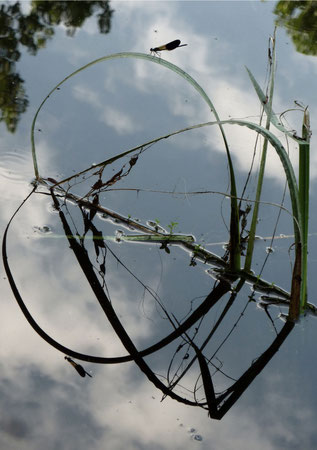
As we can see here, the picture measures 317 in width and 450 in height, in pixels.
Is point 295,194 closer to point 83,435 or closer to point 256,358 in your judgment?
point 256,358

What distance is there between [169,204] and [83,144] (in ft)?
1.64

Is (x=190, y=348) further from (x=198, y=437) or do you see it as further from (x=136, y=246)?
(x=136, y=246)

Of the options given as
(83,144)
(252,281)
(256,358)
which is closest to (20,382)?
(256,358)

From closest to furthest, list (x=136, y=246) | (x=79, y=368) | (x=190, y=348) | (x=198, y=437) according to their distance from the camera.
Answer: (x=198, y=437) → (x=79, y=368) → (x=190, y=348) → (x=136, y=246)

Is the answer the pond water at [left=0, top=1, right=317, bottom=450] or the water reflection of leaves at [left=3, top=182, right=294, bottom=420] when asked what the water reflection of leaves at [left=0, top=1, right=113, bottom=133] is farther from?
the water reflection of leaves at [left=3, top=182, right=294, bottom=420]

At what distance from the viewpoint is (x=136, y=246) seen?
6.63 feet

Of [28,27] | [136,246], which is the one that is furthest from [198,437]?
[28,27]

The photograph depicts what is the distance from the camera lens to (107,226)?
82.0 inches

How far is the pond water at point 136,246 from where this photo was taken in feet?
4.80

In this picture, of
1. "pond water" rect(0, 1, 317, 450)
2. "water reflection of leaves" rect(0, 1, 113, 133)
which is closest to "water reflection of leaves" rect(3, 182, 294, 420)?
"pond water" rect(0, 1, 317, 450)

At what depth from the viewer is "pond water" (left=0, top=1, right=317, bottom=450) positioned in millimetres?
1462

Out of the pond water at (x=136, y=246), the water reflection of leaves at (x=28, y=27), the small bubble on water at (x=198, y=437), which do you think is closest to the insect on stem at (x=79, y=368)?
the pond water at (x=136, y=246)

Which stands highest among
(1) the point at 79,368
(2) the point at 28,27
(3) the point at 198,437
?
(2) the point at 28,27

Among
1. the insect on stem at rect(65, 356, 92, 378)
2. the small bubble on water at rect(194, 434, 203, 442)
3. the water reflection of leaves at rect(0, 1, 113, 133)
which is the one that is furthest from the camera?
the water reflection of leaves at rect(0, 1, 113, 133)
